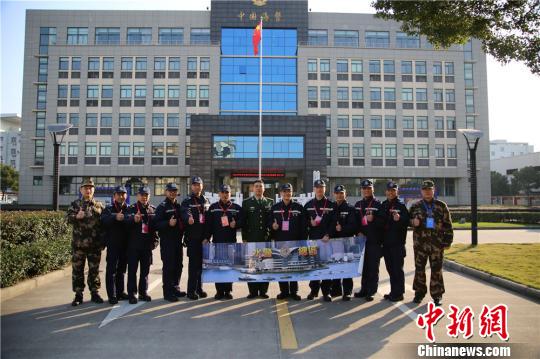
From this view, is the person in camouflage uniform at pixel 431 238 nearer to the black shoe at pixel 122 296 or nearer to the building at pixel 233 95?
the black shoe at pixel 122 296

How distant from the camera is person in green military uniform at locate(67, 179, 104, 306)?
665cm

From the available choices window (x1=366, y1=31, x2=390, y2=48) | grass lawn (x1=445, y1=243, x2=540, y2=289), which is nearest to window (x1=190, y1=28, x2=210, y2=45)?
window (x1=366, y1=31, x2=390, y2=48)

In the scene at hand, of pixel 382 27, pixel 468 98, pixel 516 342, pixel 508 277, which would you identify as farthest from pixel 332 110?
pixel 516 342

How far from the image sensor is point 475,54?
5081 cm

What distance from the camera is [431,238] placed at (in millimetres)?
6617

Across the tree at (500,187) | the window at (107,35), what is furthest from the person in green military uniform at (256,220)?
the tree at (500,187)

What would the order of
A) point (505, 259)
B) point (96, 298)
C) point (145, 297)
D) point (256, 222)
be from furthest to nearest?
point (505, 259), point (256, 222), point (145, 297), point (96, 298)

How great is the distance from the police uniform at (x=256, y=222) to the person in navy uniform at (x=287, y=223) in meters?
0.13

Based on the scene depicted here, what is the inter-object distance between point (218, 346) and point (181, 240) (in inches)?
112

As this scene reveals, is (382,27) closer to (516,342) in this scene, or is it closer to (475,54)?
(475,54)

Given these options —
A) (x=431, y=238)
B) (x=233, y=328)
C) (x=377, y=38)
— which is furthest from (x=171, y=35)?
(x=233, y=328)

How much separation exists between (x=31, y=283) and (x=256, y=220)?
476 centimetres

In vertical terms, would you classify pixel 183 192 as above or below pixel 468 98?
below

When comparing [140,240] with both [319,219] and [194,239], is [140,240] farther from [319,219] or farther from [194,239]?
[319,219]
